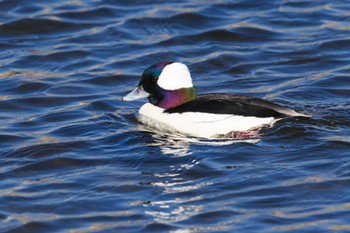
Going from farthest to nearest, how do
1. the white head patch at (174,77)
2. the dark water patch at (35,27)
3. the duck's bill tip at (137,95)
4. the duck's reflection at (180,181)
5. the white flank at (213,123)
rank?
1. the dark water patch at (35,27)
2. the duck's bill tip at (137,95)
3. the white head patch at (174,77)
4. the white flank at (213,123)
5. the duck's reflection at (180,181)

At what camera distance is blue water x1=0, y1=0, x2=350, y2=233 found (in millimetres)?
9023

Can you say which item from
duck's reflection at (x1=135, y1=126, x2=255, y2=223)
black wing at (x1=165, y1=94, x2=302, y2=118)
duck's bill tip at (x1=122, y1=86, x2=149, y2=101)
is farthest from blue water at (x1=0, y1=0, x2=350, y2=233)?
duck's bill tip at (x1=122, y1=86, x2=149, y2=101)

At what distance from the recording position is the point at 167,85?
11.9 m

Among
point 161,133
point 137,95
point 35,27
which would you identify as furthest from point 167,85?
point 35,27

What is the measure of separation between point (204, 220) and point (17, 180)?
2.19m

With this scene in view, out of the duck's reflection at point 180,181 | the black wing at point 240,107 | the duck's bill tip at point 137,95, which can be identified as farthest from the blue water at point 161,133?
the duck's bill tip at point 137,95

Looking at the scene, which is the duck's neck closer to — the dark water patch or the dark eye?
the dark eye

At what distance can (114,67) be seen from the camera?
14.2 metres

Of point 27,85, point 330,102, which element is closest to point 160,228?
point 330,102

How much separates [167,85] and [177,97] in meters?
0.18

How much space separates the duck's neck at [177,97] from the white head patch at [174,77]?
0.06m

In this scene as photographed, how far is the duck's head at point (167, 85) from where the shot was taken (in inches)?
467

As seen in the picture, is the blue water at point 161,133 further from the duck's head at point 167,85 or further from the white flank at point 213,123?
the duck's head at point 167,85

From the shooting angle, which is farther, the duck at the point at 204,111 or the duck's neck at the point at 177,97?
→ the duck's neck at the point at 177,97
